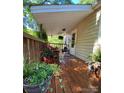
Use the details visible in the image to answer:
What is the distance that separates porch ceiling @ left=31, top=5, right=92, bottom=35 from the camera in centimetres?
259

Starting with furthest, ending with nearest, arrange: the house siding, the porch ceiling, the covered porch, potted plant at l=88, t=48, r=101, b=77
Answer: the house siding < the porch ceiling < potted plant at l=88, t=48, r=101, b=77 < the covered porch

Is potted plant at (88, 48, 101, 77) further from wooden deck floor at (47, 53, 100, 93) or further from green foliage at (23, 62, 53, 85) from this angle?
green foliage at (23, 62, 53, 85)

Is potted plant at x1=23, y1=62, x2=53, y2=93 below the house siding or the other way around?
below

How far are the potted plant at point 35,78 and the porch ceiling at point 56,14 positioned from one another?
3.27 ft

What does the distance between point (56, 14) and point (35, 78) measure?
215 cm

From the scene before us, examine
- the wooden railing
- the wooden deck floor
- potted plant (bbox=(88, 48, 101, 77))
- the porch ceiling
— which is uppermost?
the porch ceiling

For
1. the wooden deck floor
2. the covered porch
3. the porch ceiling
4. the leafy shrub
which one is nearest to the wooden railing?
the covered porch

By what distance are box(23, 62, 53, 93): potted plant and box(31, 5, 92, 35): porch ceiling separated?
997 millimetres

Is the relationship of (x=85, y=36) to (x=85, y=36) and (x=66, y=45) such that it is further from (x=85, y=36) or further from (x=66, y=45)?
(x=66, y=45)
